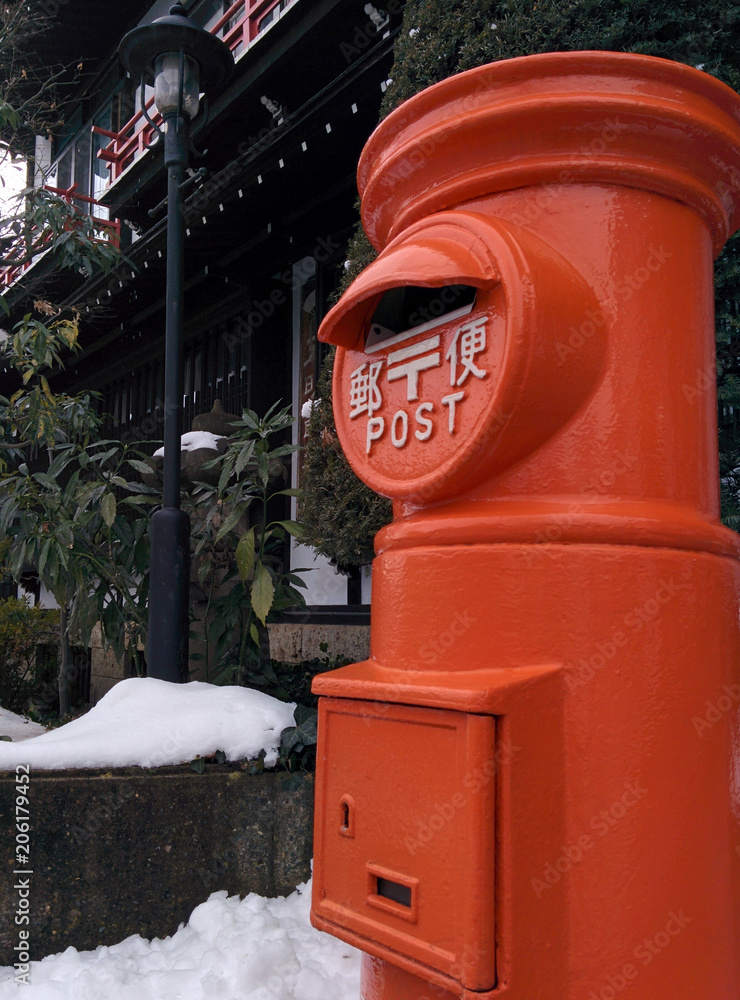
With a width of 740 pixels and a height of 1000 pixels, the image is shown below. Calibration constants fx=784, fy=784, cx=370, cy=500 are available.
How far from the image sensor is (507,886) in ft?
4.09

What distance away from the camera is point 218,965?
205cm

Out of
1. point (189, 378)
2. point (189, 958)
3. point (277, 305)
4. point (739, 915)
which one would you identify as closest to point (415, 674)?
point (739, 915)

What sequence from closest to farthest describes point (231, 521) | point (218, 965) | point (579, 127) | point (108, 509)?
1. point (579, 127)
2. point (218, 965)
3. point (231, 521)
4. point (108, 509)

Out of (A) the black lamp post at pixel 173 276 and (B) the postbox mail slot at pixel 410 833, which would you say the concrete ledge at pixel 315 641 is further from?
(B) the postbox mail slot at pixel 410 833

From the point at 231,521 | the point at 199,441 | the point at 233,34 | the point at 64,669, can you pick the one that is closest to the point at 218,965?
the point at 231,521

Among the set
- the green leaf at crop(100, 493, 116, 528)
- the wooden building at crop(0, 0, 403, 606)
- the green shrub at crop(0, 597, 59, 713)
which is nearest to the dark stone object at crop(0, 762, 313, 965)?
the green leaf at crop(100, 493, 116, 528)

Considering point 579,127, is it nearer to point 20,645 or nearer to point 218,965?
A: point 218,965

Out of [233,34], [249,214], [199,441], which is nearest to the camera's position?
[199,441]

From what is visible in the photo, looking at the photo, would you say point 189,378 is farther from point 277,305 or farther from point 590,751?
point 590,751

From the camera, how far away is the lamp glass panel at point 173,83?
3227 millimetres

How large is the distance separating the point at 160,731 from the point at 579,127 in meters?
2.05

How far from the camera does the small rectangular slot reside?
1365 millimetres

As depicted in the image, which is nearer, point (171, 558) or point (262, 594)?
point (171, 558)

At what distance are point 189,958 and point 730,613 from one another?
1.70 meters
